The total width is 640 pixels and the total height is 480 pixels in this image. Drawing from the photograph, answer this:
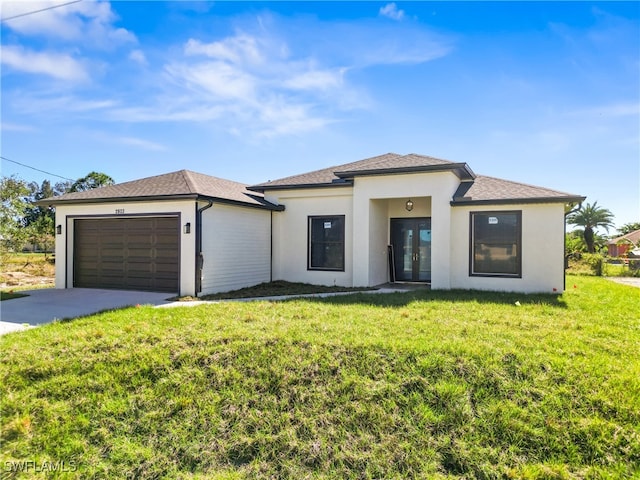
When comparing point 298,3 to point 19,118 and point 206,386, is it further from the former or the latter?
point 19,118

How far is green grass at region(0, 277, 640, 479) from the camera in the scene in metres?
3.64

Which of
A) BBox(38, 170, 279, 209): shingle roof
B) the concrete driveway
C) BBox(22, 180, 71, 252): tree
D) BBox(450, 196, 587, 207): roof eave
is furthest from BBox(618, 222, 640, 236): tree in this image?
BBox(22, 180, 71, 252): tree

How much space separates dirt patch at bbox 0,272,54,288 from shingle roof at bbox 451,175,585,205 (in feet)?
46.0

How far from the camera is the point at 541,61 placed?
10.3 m

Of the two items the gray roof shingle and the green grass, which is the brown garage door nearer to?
the gray roof shingle

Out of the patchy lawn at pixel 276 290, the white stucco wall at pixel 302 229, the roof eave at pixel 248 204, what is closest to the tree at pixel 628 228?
the white stucco wall at pixel 302 229

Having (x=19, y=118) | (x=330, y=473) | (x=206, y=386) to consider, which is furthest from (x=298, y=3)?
(x=19, y=118)

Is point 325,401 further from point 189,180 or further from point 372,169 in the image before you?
Answer: point 189,180

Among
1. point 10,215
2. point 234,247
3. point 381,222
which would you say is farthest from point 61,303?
point 381,222

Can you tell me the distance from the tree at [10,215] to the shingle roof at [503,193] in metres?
14.0

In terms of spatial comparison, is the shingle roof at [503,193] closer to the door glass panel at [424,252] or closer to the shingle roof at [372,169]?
the shingle roof at [372,169]

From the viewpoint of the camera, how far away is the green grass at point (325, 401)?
3641 millimetres

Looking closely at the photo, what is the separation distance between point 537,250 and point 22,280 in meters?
18.5

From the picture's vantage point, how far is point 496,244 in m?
11.1
